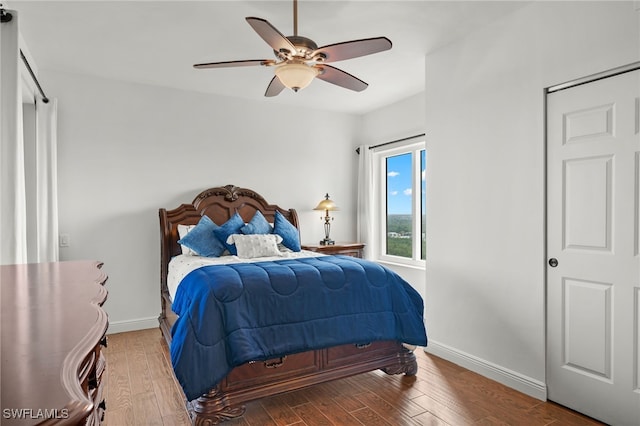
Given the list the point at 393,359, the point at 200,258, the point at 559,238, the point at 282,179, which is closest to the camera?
the point at 559,238

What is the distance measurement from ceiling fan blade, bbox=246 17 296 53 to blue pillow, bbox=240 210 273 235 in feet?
7.84

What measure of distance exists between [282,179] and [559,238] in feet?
11.4

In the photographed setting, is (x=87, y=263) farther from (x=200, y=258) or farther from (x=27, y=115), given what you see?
(x=27, y=115)

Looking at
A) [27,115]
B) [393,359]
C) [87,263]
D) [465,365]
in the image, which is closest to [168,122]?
[27,115]

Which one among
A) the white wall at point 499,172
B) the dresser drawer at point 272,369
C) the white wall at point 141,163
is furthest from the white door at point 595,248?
the white wall at point 141,163

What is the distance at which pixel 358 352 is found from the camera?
283cm

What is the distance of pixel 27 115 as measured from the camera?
11.4ft

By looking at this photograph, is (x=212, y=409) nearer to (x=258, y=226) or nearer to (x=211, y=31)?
(x=258, y=226)

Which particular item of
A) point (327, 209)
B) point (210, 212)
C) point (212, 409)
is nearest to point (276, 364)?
point (212, 409)

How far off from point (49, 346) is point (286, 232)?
12.5 feet

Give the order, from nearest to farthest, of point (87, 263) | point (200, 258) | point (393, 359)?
point (87, 263)
point (393, 359)
point (200, 258)

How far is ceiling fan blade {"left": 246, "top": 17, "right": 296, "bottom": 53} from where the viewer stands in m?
1.91

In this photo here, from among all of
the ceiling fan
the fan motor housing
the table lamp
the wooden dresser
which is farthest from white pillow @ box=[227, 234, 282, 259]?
the wooden dresser

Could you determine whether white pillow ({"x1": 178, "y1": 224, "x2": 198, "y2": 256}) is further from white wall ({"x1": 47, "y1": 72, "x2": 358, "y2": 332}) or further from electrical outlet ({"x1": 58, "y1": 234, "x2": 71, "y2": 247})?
electrical outlet ({"x1": 58, "y1": 234, "x2": 71, "y2": 247})
